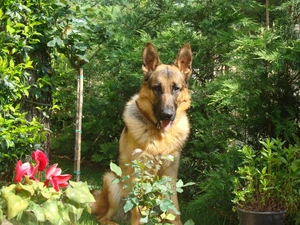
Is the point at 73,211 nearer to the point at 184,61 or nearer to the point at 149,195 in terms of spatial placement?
the point at 149,195

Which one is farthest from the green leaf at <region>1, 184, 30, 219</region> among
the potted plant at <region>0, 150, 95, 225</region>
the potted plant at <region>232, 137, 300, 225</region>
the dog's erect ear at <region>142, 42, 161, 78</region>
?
the dog's erect ear at <region>142, 42, 161, 78</region>

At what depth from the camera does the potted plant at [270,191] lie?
3.55m

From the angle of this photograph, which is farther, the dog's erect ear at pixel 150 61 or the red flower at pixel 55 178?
the dog's erect ear at pixel 150 61

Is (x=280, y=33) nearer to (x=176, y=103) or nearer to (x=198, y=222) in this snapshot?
(x=176, y=103)

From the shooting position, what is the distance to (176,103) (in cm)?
421

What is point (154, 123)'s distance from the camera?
426 cm

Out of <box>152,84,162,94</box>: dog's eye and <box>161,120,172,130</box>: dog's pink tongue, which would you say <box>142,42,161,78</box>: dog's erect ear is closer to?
<box>152,84,162,94</box>: dog's eye

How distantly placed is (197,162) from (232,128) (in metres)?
1.01

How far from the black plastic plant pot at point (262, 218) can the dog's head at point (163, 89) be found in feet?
3.74

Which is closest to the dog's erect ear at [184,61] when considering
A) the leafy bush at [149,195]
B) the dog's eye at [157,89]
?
the dog's eye at [157,89]

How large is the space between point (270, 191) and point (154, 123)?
130 cm

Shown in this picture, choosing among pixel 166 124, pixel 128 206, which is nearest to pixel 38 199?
pixel 128 206

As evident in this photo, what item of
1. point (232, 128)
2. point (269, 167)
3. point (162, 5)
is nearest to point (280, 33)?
point (232, 128)

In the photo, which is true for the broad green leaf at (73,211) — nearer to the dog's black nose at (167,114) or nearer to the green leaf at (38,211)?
the green leaf at (38,211)
